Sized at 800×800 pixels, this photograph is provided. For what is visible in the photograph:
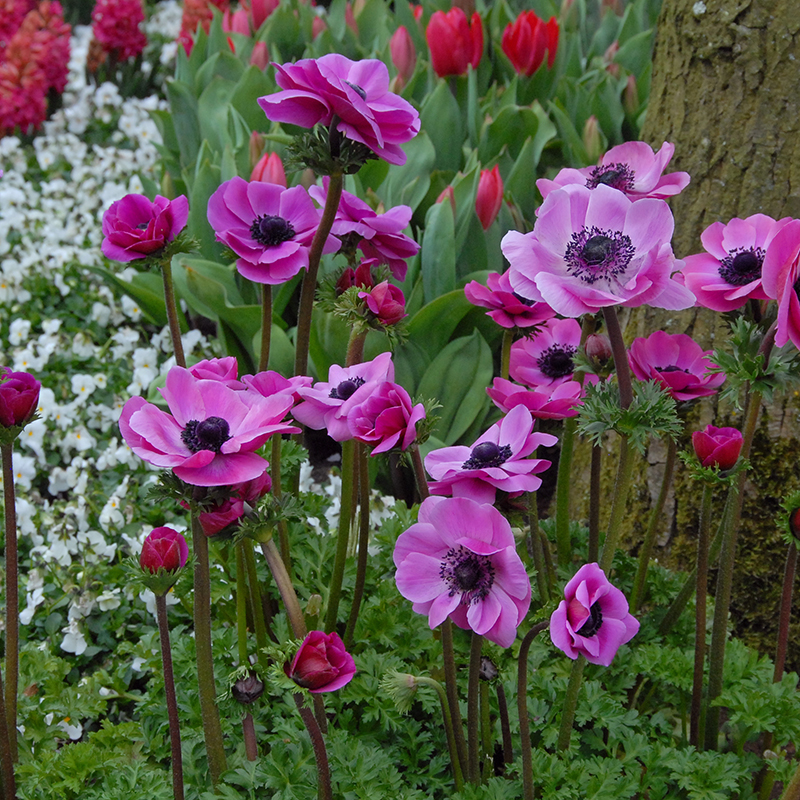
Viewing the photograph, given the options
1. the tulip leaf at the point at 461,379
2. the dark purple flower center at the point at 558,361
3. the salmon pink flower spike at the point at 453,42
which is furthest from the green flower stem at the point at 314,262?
the salmon pink flower spike at the point at 453,42

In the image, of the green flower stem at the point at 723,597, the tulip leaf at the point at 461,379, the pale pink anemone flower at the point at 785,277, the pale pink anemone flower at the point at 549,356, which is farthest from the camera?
the tulip leaf at the point at 461,379

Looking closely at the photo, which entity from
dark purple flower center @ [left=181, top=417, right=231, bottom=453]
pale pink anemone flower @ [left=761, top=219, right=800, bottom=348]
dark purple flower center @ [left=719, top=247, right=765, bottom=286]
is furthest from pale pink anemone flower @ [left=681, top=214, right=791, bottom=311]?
dark purple flower center @ [left=181, top=417, right=231, bottom=453]

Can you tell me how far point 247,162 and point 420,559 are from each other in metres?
2.09

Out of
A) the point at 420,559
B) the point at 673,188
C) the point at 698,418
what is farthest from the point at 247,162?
the point at 420,559

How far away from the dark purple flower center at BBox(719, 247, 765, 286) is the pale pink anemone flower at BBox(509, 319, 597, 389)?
0.32m

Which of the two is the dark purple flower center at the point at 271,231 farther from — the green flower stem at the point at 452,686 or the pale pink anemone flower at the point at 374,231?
the green flower stem at the point at 452,686

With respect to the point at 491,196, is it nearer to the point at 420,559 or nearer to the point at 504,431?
the point at 504,431

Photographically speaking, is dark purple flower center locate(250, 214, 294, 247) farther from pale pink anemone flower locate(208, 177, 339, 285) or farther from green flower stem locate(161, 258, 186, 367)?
green flower stem locate(161, 258, 186, 367)

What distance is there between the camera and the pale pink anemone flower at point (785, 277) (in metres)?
0.80

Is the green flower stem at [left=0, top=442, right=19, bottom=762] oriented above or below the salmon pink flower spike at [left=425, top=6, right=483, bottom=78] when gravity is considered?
below

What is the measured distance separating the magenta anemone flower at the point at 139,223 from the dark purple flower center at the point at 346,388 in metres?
0.31

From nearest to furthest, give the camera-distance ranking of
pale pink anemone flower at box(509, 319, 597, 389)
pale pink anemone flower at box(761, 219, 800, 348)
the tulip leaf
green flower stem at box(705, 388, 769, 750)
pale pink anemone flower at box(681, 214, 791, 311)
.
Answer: pale pink anemone flower at box(761, 219, 800, 348) → pale pink anemone flower at box(681, 214, 791, 311) → green flower stem at box(705, 388, 769, 750) → pale pink anemone flower at box(509, 319, 597, 389) → the tulip leaf

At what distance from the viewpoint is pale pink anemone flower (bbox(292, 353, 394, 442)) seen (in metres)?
1.00

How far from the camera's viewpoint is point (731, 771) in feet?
3.74
